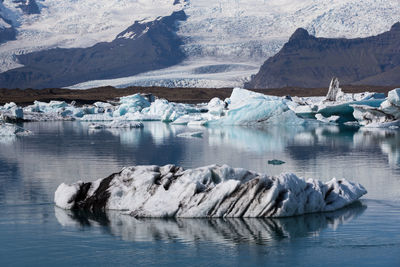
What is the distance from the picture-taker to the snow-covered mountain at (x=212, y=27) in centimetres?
10981

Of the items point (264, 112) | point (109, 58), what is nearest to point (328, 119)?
A: point (264, 112)

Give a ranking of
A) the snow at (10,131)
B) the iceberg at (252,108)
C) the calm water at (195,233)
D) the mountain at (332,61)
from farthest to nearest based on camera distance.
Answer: the mountain at (332,61)
the iceberg at (252,108)
the snow at (10,131)
the calm water at (195,233)

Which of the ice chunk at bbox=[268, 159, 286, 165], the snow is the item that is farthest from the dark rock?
the ice chunk at bbox=[268, 159, 286, 165]

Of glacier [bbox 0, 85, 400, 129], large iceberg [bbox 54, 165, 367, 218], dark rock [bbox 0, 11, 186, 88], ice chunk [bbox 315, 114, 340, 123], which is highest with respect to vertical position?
dark rock [bbox 0, 11, 186, 88]

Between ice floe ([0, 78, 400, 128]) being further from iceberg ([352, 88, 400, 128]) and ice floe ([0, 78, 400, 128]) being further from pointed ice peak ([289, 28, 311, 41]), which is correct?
pointed ice peak ([289, 28, 311, 41])

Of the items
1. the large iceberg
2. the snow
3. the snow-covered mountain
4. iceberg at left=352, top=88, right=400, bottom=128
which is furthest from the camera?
the snow-covered mountain

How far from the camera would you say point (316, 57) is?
163 m

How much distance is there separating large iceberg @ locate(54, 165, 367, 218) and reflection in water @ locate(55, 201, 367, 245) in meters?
0.14

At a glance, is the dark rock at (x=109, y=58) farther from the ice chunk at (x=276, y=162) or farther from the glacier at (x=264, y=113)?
the ice chunk at (x=276, y=162)

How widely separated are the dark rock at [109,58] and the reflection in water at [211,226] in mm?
149777

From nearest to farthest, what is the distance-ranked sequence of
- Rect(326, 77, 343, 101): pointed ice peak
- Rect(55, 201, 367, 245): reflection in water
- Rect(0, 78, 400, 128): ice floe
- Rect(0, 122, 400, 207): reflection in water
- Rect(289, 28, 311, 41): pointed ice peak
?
Rect(55, 201, 367, 245): reflection in water < Rect(0, 122, 400, 207): reflection in water < Rect(0, 78, 400, 128): ice floe < Rect(326, 77, 343, 101): pointed ice peak < Rect(289, 28, 311, 41): pointed ice peak

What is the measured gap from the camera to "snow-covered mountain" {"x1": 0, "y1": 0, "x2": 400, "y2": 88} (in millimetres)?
109812

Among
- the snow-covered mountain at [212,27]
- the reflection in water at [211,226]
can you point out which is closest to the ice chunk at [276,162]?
the reflection in water at [211,226]

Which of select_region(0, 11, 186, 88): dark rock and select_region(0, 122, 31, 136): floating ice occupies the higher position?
select_region(0, 11, 186, 88): dark rock
